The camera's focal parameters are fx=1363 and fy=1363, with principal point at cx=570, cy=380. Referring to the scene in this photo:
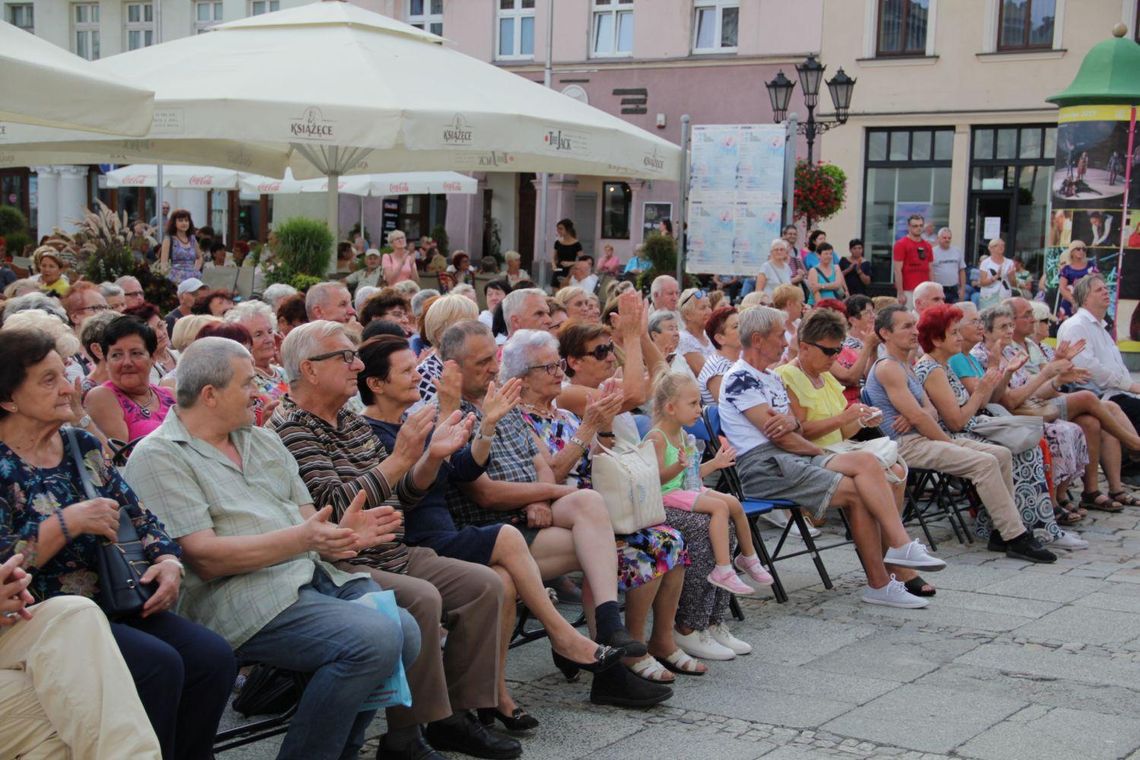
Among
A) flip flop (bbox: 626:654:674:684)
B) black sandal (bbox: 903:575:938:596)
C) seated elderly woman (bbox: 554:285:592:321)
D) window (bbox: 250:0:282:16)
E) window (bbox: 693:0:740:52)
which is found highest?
window (bbox: 250:0:282:16)

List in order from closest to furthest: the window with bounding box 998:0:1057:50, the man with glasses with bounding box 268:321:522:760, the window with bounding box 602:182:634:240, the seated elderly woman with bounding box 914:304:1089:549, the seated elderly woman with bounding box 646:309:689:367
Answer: the man with glasses with bounding box 268:321:522:760 → the seated elderly woman with bounding box 646:309:689:367 → the seated elderly woman with bounding box 914:304:1089:549 → the window with bounding box 998:0:1057:50 → the window with bounding box 602:182:634:240

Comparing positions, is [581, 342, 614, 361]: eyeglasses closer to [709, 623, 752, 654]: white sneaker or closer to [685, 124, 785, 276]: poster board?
[709, 623, 752, 654]: white sneaker

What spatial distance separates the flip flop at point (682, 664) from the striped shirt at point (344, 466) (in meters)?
1.45

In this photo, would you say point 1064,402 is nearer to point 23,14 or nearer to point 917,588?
point 917,588

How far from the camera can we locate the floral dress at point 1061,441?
9.55 meters

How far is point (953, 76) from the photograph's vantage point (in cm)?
2591

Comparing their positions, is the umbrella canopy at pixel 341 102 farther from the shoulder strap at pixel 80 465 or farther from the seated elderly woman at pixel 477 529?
the shoulder strap at pixel 80 465

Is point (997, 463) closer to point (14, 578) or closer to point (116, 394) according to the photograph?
point (116, 394)

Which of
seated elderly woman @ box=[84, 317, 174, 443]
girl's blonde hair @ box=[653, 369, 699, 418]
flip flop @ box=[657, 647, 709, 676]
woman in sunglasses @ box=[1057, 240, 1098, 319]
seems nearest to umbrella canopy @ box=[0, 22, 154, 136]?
seated elderly woman @ box=[84, 317, 174, 443]

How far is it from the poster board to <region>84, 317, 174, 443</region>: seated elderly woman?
29.6ft

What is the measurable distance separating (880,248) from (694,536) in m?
22.1

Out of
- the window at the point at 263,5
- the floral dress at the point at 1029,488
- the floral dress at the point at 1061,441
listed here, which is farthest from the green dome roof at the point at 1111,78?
the window at the point at 263,5

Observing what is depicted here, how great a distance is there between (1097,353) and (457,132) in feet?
18.0

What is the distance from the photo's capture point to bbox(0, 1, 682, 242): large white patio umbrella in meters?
8.59
